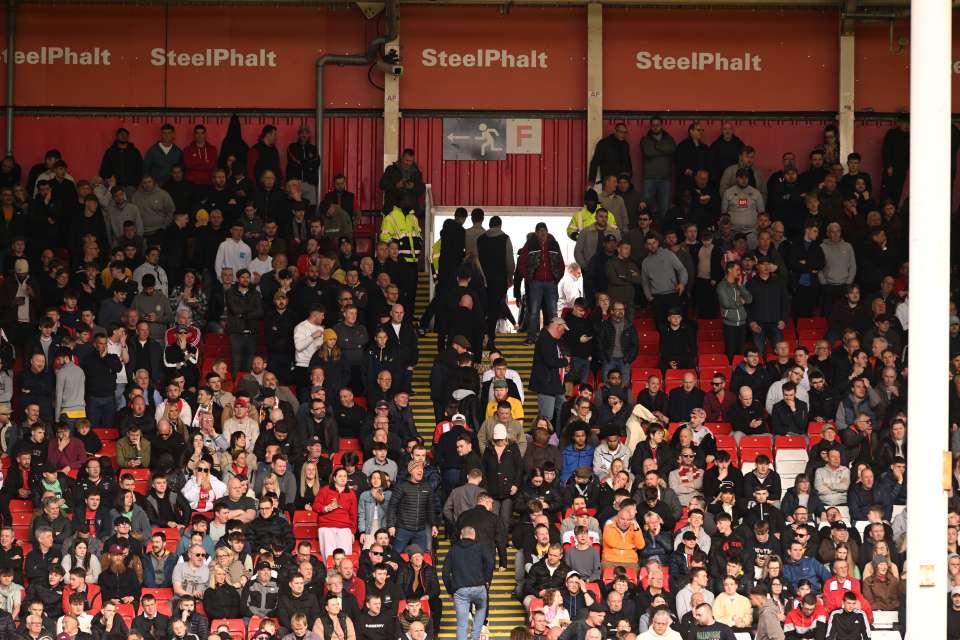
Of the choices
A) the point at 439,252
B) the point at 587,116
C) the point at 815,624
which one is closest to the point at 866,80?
the point at 587,116

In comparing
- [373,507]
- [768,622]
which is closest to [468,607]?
[373,507]

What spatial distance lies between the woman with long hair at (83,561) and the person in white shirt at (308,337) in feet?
14.9

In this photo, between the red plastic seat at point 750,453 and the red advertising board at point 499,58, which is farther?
the red advertising board at point 499,58

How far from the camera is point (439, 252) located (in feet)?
82.4

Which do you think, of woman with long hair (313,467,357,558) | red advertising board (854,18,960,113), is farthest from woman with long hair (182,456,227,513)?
red advertising board (854,18,960,113)

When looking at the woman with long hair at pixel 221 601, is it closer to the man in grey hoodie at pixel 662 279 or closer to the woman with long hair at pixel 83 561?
the woman with long hair at pixel 83 561

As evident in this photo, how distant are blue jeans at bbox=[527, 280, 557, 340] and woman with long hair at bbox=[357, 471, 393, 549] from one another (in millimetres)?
5134

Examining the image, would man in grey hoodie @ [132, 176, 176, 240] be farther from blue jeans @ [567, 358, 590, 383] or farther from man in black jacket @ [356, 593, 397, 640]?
man in black jacket @ [356, 593, 397, 640]

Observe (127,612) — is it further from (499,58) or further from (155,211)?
(499,58)

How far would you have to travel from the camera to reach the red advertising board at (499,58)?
2834cm

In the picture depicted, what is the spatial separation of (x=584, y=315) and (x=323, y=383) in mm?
3605

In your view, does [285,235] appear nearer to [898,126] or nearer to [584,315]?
[584,315]

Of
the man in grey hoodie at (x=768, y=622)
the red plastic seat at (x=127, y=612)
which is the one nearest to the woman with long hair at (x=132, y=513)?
the red plastic seat at (x=127, y=612)

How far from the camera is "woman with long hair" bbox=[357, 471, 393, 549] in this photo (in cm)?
2002
